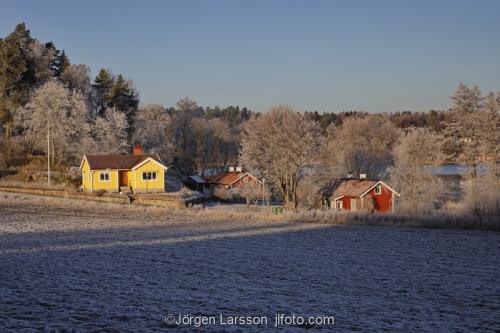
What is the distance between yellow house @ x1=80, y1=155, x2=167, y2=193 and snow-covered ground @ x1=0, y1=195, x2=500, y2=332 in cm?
2791

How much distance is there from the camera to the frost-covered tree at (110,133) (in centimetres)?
7268


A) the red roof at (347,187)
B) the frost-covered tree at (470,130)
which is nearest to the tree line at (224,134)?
the frost-covered tree at (470,130)

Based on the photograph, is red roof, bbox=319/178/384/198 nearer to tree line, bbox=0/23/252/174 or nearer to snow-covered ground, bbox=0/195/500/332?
snow-covered ground, bbox=0/195/500/332

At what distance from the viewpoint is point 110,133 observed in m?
73.1

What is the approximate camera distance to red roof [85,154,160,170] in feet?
190

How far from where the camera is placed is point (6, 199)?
47.8m

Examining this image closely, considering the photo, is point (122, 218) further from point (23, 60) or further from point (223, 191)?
point (23, 60)

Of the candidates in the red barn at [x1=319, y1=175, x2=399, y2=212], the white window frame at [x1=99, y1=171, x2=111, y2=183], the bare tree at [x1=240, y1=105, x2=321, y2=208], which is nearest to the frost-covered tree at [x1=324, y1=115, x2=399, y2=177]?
the red barn at [x1=319, y1=175, x2=399, y2=212]

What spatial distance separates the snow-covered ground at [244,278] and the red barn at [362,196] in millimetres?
24459

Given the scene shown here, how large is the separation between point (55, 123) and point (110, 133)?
7.54 metres

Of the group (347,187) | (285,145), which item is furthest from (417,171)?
(285,145)

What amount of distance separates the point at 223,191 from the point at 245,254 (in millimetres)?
47214

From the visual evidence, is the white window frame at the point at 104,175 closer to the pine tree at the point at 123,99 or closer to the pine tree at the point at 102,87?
the pine tree at the point at 123,99

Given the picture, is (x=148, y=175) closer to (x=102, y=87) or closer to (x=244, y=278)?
(x=102, y=87)
